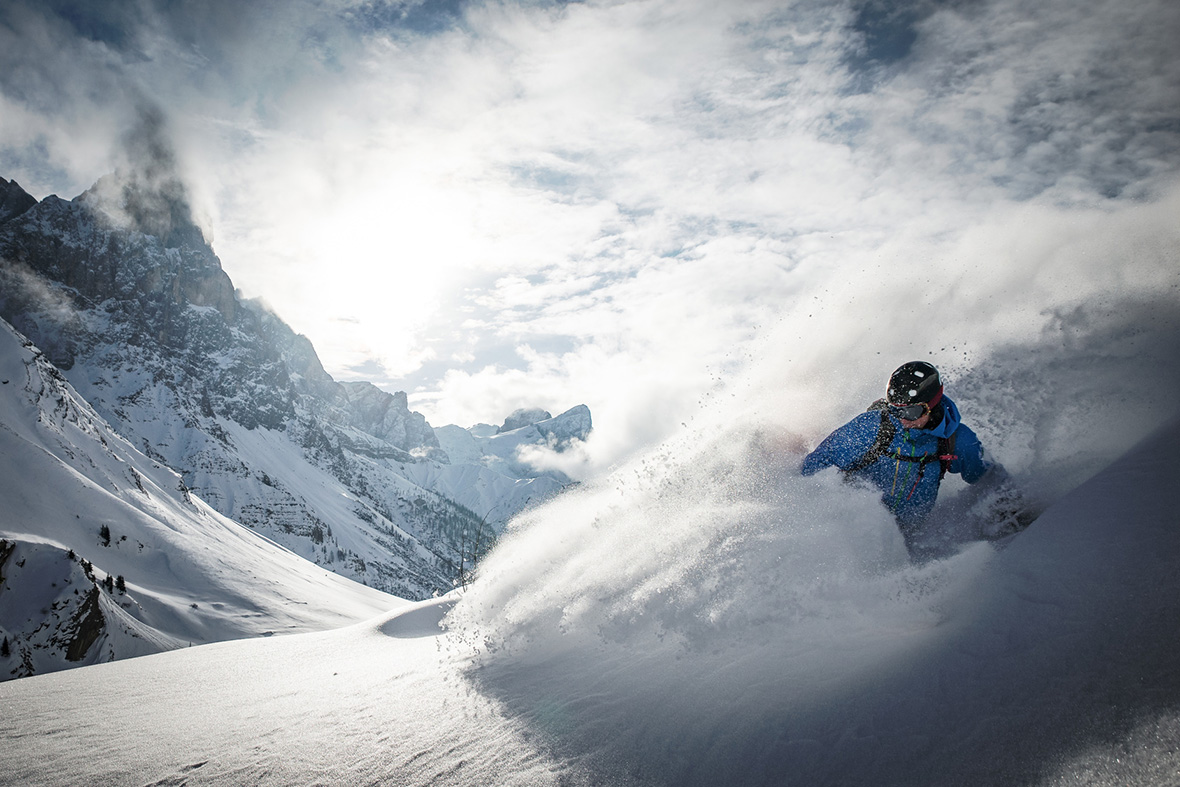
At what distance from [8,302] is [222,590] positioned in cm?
20734

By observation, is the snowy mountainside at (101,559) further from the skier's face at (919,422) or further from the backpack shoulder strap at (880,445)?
the skier's face at (919,422)

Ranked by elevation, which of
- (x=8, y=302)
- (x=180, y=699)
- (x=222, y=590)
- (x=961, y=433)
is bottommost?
(x=222, y=590)

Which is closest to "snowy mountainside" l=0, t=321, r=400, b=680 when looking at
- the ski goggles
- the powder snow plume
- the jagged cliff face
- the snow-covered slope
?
the snow-covered slope

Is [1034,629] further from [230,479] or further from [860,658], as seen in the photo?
[230,479]

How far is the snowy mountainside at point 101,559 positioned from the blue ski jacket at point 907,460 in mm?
29171

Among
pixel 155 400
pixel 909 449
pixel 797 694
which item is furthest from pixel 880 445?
pixel 155 400

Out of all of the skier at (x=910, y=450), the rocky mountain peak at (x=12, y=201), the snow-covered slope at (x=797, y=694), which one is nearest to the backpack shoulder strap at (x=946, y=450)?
the skier at (x=910, y=450)

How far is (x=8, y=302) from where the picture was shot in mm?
158625

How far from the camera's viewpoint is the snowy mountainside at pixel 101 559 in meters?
20.8

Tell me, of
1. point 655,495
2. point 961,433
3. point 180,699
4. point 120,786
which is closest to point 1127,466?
point 961,433

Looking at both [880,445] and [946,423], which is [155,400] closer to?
[880,445]

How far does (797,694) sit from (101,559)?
1755 inches

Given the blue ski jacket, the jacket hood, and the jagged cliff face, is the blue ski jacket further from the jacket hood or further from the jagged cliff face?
the jagged cliff face

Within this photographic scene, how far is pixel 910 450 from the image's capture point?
19.0ft
